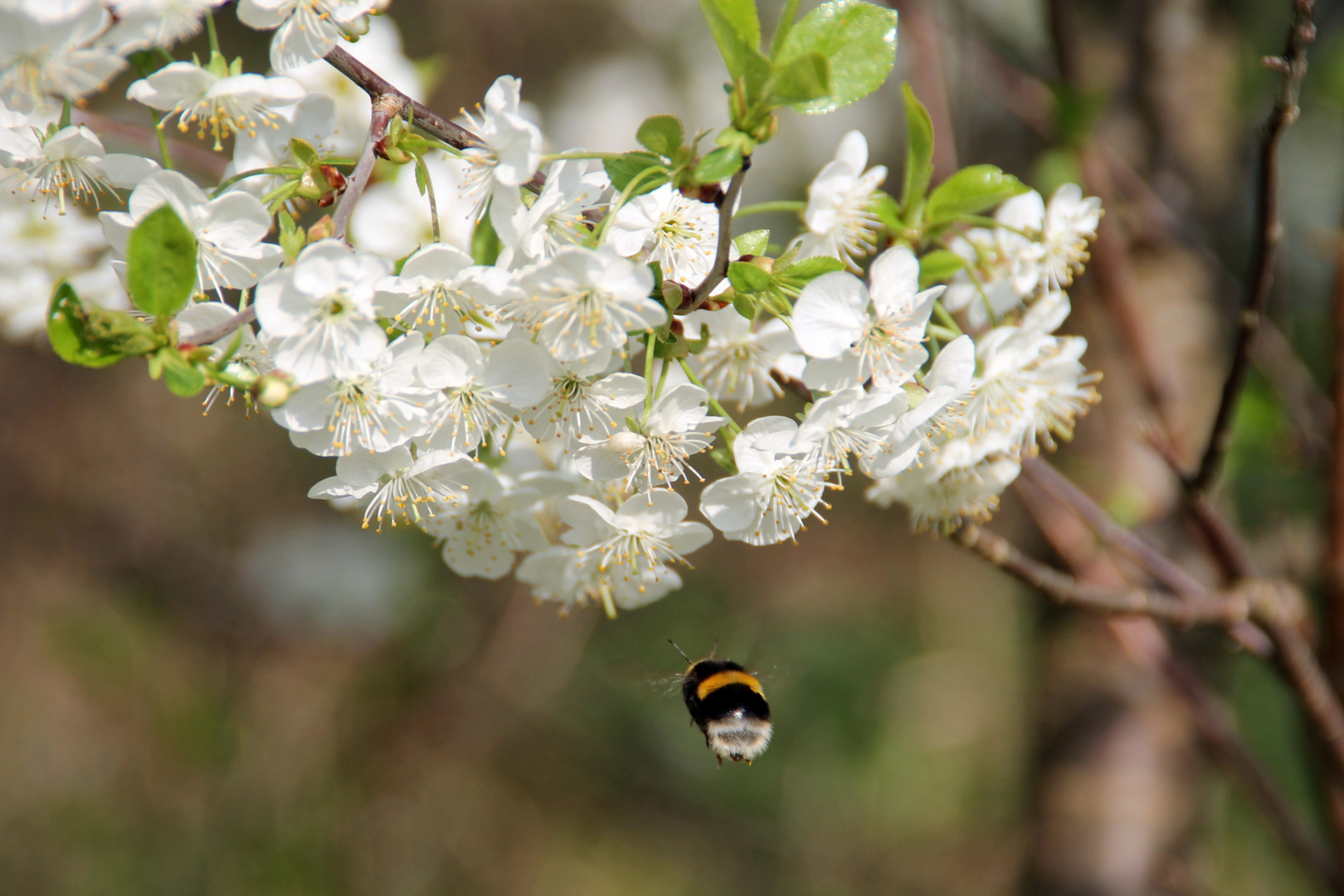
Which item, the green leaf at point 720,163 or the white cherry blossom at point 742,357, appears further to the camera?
the white cherry blossom at point 742,357

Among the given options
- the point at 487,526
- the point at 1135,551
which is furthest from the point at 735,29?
Result: the point at 1135,551

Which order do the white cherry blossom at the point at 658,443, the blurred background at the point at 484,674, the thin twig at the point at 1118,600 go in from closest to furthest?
the white cherry blossom at the point at 658,443, the thin twig at the point at 1118,600, the blurred background at the point at 484,674

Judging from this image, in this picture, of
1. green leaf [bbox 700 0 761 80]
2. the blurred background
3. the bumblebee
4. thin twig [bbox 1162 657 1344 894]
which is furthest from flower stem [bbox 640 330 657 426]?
the blurred background

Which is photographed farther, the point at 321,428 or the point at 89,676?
the point at 89,676

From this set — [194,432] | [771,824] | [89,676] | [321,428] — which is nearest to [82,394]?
[194,432]

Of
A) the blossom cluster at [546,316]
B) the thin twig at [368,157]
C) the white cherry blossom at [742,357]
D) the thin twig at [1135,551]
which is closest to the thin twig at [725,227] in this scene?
the blossom cluster at [546,316]

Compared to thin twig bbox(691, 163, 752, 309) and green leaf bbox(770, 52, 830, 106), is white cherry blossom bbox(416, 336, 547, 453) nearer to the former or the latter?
thin twig bbox(691, 163, 752, 309)

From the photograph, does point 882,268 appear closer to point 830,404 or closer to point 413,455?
point 830,404

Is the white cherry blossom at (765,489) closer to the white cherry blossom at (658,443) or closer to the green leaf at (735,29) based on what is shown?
the white cherry blossom at (658,443)
